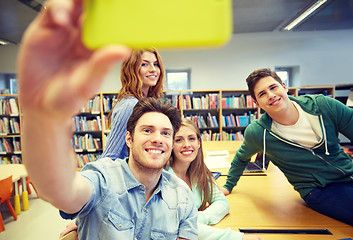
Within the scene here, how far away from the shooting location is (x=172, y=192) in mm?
1192

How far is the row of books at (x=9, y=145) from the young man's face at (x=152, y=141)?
525cm

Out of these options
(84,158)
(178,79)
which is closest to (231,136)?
(178,79)

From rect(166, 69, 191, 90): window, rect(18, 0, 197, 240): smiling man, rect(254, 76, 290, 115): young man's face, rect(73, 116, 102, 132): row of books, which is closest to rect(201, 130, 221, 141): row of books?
rect(166, 69, 191, 90): window

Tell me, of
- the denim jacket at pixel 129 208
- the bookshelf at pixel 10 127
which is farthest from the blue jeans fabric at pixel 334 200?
the bookshelf at pixel 10 127

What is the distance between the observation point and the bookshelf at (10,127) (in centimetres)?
521

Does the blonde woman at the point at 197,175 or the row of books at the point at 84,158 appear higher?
the blonde woman at the point at 197,175

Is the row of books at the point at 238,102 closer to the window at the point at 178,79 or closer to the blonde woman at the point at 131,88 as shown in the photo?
the window at the point at 178,79

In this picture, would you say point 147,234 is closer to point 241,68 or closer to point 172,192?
point 172,192

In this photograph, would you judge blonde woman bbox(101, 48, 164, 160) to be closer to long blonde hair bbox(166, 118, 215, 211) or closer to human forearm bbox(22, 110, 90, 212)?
long blonde hair bbox(166, 118, 215, 211)

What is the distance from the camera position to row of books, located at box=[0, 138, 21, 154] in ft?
17.3

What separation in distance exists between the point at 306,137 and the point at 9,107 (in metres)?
5.80

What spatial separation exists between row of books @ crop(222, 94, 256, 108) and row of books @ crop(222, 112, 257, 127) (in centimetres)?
22

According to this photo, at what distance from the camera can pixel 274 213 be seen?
145 centimetres

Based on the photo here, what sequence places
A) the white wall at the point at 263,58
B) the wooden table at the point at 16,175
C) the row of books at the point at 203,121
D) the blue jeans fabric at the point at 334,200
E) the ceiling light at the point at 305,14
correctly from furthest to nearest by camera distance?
1. the white wall at the point at 263,58
2. the row of books at the point at 203,121
3. the ceiling light at the point at 305,14
4. the wooden table at the point at 16,175
5. the blue jeans fabric at the point at 334,200
